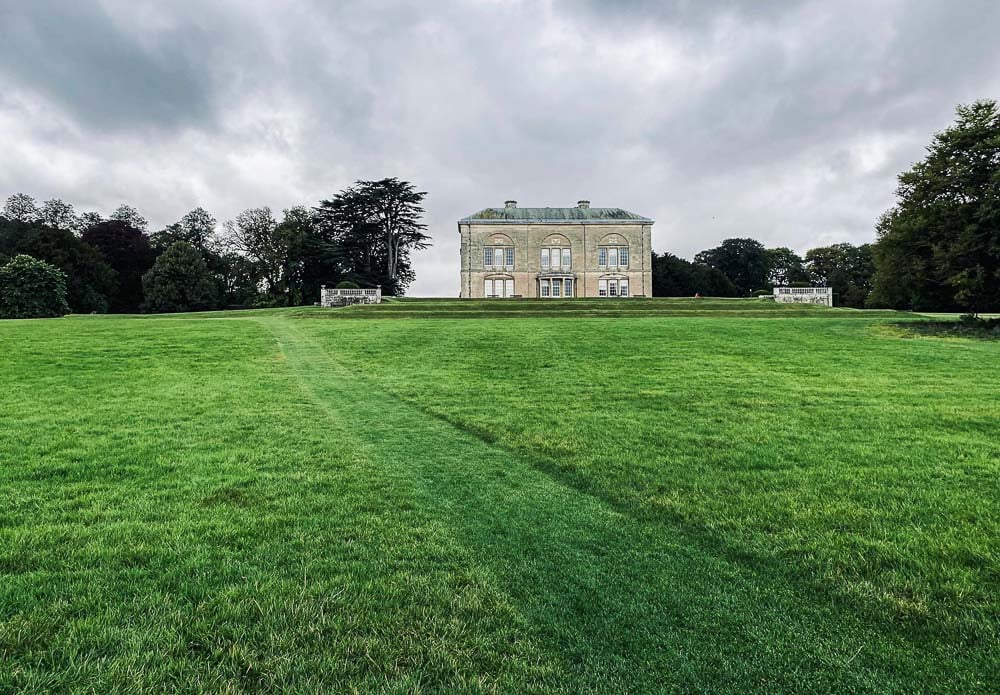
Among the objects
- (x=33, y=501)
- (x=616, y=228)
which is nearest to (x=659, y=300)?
(x=616, y=228)

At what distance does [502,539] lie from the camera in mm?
4527

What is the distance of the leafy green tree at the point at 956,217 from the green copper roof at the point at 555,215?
3679cm

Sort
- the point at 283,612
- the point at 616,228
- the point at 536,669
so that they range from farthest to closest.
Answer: the point at 616,228 < the point at 283,612 < the point at 536,669

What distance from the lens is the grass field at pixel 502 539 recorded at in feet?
9.72

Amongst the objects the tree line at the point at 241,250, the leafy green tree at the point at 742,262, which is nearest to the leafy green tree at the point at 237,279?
the tree line at the point at 241,250

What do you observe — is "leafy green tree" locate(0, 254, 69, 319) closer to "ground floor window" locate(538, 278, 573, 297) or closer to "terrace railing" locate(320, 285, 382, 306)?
"terrace railing" locate(320, 285, 382, 306)

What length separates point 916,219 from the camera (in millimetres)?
20922

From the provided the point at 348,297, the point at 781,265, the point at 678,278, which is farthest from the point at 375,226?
the point at 781,265

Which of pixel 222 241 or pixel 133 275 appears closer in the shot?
pixel 133 275

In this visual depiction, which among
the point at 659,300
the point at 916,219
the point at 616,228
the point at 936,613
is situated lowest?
the point at 936,613

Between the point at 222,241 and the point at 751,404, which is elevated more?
the point at 222,241

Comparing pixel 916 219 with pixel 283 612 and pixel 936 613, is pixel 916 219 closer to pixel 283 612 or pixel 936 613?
pixel 936 613

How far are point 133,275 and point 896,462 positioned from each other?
72.3 metres

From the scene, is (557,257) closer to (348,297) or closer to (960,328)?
(348,297)
